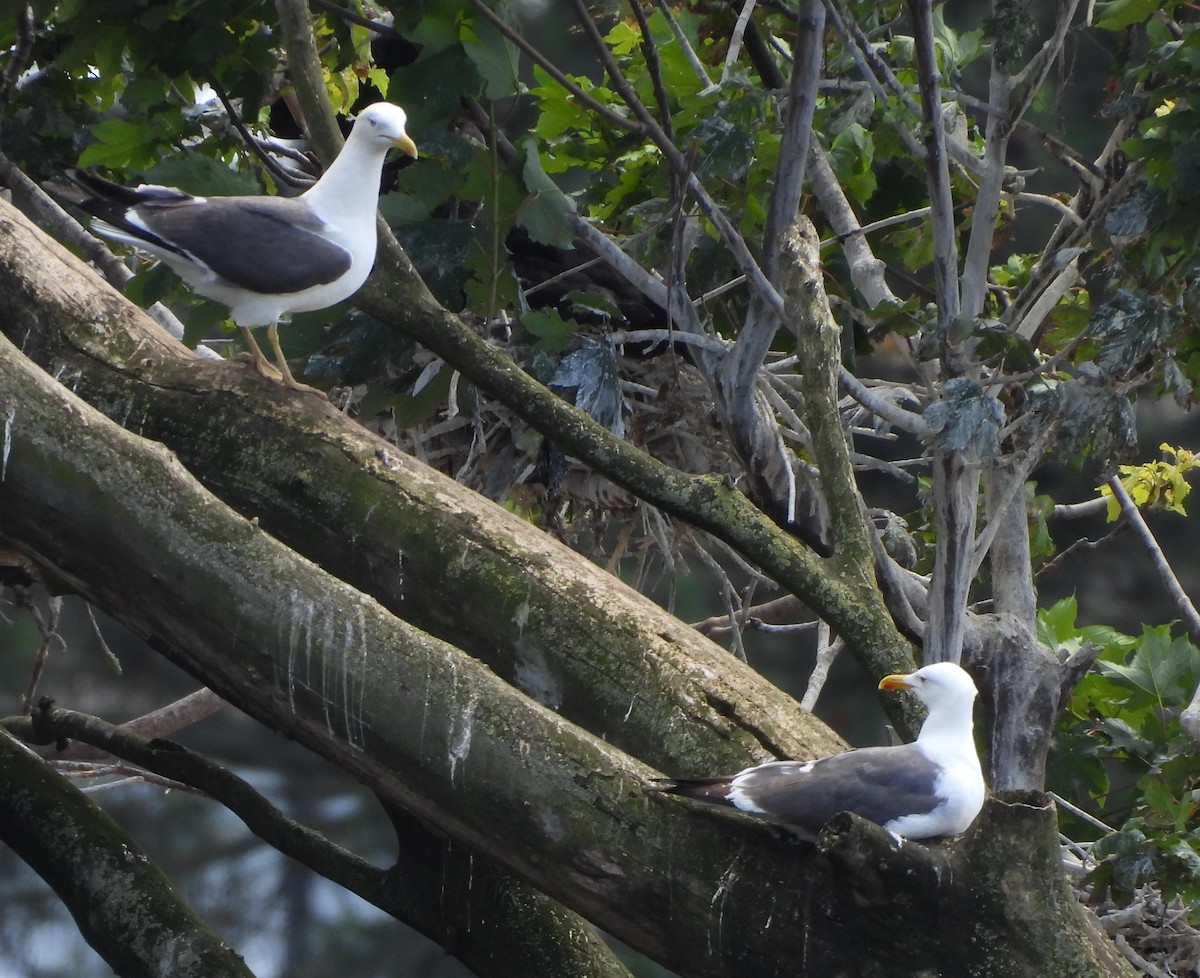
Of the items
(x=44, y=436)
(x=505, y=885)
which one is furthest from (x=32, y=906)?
(x=44, y=436)

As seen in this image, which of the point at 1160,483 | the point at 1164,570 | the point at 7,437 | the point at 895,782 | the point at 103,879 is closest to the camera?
the point at 7,437

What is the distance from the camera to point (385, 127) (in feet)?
7.98

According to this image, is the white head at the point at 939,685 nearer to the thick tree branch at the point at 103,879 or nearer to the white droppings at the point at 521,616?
the white droppings at the point at 521,616

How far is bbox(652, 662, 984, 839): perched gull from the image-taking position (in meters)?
1.75

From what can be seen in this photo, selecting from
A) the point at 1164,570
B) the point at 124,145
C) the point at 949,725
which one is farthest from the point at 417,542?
the point at 1164,570

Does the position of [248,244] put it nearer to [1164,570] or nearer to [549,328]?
[549,328]

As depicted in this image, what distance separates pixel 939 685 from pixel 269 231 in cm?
135

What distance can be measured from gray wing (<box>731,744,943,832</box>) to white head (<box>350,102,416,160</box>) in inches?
48.6

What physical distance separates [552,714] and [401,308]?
37.0 inches

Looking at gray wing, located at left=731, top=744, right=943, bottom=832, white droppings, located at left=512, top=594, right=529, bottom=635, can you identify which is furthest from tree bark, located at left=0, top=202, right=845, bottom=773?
gray wing, located at left=731, top=744, right=943, bottom=832

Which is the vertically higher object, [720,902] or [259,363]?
[259,363]

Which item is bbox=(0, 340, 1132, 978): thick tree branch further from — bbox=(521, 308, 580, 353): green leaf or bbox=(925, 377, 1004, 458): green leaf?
bbox=(521, 308, 580, 353): green leaf

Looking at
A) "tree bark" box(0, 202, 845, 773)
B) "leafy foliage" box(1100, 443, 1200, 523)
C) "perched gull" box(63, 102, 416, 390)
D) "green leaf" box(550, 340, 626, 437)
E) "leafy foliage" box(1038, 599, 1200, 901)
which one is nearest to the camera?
"tree bark" box(0, 202, 845, 773)

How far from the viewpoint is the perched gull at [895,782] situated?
1752mm
